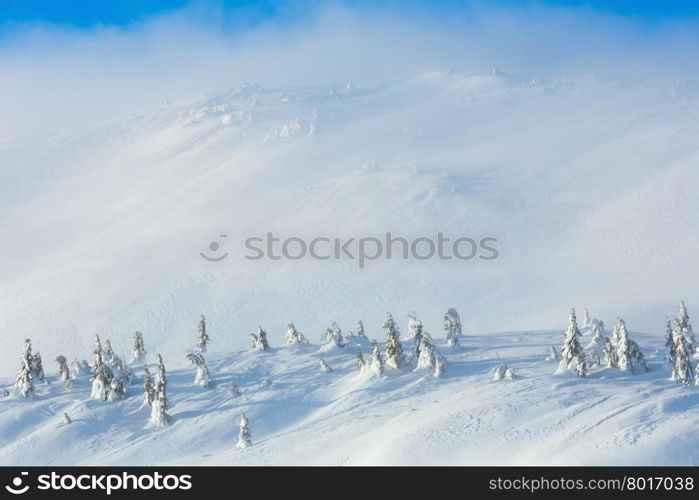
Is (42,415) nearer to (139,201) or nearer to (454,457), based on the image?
(454,457)

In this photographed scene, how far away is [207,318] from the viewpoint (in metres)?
70.9

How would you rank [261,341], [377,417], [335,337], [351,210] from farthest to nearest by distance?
[351,210], [261,341], [335,337], [377,417]

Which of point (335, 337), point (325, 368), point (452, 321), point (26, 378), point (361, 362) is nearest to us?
point (26, 378)

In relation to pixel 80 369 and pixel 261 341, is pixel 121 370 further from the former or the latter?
pixel 261 341

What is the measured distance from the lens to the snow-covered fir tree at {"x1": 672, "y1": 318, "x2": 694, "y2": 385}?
99.1 feet

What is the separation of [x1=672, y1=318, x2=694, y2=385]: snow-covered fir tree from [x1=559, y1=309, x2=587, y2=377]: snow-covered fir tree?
3.91 meters

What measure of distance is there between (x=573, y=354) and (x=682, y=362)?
4.66 m

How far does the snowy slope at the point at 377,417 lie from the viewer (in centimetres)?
2362

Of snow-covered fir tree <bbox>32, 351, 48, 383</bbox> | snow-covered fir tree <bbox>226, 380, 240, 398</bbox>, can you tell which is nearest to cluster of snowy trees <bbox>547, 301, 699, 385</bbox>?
snow-covered fir tree <bbox>226, 380, 240, 398</bbox>

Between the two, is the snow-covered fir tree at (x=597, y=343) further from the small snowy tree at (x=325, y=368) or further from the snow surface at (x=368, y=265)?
the small snowy tree at (x=325, y=368)

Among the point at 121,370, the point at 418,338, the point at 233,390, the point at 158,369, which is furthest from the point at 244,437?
the point at 418,338

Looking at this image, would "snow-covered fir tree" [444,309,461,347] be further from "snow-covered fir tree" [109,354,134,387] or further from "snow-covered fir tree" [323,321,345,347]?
"snow-covered fir tree" [109,354,134,387]

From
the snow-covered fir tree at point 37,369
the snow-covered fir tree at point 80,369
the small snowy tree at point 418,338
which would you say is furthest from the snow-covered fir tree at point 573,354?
the snow-covered fir tree at point 37,369

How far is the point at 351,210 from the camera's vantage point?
342ft
